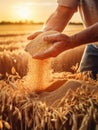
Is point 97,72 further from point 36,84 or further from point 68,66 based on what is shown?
point 36,84

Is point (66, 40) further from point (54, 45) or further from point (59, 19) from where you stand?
point (59, 19)

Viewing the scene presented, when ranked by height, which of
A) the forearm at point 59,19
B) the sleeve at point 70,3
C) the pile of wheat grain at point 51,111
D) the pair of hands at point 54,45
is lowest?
the pile of wheat grain at point 51,111

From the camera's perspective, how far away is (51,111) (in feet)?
5.56

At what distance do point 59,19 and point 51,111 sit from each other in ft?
1.43

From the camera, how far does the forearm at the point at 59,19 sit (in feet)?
6.45

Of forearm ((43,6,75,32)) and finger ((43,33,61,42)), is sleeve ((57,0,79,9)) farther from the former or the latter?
finger ((43,33,61,42))

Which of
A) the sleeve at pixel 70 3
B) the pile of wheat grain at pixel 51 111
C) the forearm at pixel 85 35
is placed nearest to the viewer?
the pile of wheat grain at pixel 51 111

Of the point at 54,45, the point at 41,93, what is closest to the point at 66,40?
the point at 54,45

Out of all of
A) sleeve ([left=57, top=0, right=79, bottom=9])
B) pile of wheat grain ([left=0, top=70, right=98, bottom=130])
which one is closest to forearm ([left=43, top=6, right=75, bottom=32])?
sleeve ([left=57, top=0, right=79, bottom=9])

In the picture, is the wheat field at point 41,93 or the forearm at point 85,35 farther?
the forearm at point 85,35

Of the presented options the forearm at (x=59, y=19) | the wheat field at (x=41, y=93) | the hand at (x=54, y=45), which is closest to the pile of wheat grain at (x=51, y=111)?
the wheat field at (x=41, y=93)

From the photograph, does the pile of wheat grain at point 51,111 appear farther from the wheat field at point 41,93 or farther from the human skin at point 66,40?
the human skin at point 66,40

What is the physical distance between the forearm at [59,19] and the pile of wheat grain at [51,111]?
12.4 inches

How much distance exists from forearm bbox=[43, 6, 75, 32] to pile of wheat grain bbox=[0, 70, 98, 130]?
1.03 ft
